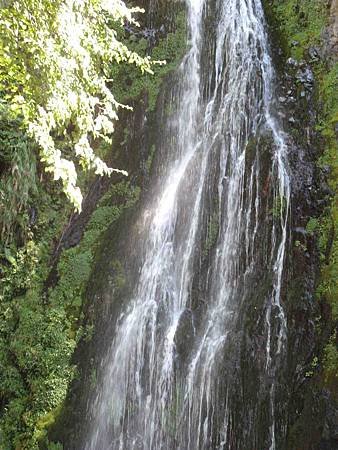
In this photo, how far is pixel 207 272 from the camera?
8070 mm

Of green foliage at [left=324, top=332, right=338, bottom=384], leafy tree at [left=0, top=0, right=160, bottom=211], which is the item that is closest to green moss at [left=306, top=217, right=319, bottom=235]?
green foliage at [left=324, top=332, right=338, bottom=384]

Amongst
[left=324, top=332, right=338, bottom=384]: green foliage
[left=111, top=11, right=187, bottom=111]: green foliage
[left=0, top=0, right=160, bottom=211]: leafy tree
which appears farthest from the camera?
[left=111, top=11, right=187, bottom=111]: green foliage

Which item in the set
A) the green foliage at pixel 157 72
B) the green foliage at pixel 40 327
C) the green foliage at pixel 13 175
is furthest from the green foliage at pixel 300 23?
the green foliage at pixel 13 175

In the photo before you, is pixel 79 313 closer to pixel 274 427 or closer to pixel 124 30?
pixel 274 427

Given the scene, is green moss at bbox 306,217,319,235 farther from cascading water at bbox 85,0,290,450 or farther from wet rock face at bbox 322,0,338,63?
wet rock face at bbox 322,0,338,63

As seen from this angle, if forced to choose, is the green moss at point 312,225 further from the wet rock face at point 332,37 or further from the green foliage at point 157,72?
the green foliage at point 157,72

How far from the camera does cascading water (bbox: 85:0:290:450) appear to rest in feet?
23.7

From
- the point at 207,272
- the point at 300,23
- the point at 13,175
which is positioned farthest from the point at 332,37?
the point at 13,175

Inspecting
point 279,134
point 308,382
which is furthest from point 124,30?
point 308,382

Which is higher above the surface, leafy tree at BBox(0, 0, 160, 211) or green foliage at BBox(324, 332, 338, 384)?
leafy tree at BBox(0, 0, 160, 211)

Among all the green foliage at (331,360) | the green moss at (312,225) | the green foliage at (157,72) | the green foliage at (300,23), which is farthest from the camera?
the green foliage at (157,72)

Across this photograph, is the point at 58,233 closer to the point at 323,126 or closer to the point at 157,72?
the point at 157,72

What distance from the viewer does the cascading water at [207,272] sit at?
7238mm

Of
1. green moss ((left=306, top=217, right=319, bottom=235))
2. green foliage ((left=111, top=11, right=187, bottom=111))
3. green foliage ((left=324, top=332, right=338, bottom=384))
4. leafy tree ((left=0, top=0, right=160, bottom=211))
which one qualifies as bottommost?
green foliage ((left=324, top=332, right=338, bottom=384))
